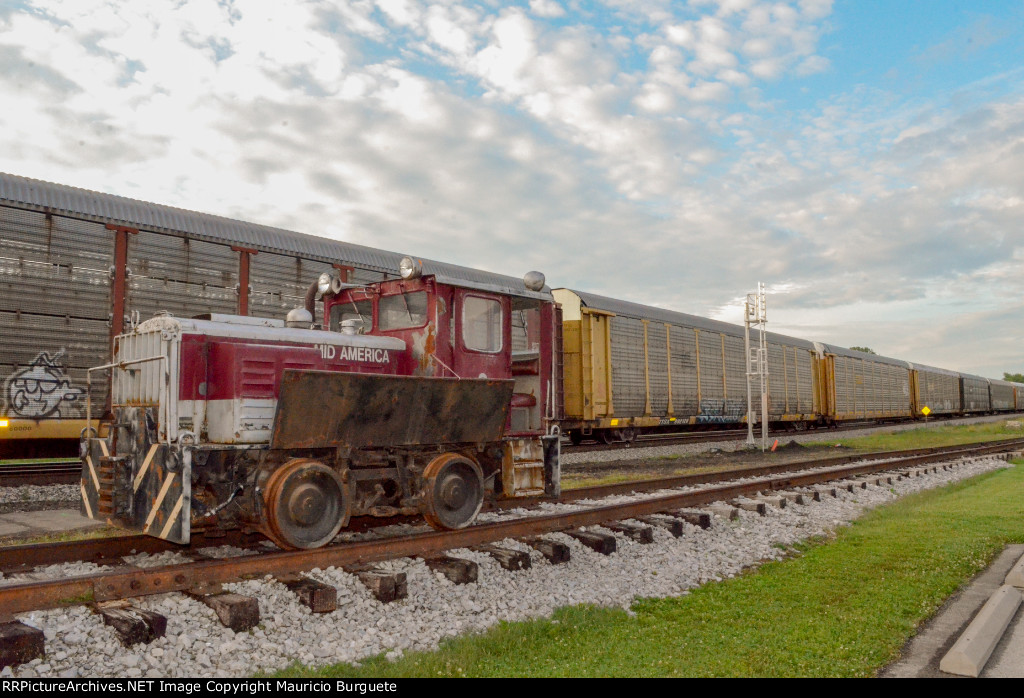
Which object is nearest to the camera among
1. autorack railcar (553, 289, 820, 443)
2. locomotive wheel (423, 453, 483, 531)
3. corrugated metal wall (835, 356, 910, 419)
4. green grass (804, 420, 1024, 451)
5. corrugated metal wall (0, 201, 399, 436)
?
locomotive wheel (423, 453, 483, 531)

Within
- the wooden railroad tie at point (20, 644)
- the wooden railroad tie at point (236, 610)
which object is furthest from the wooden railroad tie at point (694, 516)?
the wooden railroad tie at point (20, 644)

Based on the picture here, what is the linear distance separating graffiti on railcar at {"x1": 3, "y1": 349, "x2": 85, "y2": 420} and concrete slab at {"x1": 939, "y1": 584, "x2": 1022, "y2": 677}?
11.7 meters

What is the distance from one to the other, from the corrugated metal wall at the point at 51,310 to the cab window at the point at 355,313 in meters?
5.60

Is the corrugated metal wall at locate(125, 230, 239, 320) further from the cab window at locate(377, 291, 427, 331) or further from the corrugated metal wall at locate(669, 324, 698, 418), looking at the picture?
the corrugated metal wall at locate(669, 324, 698, 418)

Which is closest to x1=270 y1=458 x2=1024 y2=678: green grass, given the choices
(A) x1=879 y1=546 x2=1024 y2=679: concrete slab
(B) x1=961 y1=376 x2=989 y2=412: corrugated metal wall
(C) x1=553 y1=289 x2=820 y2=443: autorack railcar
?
(A) x1=879 y1=546 x2=1024 y2=679: concrete slab

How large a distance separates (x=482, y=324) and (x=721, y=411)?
60.4ft

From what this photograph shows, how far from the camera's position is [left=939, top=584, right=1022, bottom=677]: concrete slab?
394cm

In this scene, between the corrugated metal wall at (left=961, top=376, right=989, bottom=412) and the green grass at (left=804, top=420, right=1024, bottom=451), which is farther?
the corrugated metal wall at (left=961, top=376, right=989, bottom=412)

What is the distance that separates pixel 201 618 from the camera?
4543 millimetres

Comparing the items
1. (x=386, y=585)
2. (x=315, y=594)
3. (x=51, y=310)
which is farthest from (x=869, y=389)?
(x=315, y=594)

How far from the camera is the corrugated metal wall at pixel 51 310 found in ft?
34.7

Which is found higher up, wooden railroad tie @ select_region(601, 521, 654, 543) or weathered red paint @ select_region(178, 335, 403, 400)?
weathered red paint @ select_region(178, 335, 403, 400)

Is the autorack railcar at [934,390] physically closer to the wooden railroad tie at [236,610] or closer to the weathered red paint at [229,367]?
the weathered red paint at [229,367]
